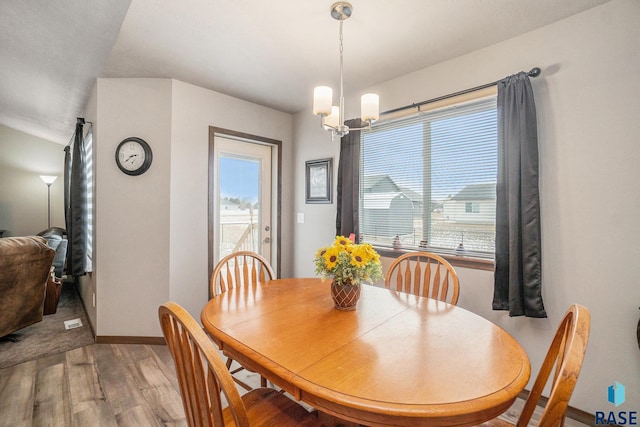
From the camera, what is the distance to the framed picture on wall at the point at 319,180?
3.25m

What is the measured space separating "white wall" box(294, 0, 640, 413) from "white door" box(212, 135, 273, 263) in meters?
2.47

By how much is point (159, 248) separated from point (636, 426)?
3.53 meters

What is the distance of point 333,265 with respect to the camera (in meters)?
1.45

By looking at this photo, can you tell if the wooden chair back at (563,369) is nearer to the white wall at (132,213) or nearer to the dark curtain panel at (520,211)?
the dark curtain panel at (520,211)

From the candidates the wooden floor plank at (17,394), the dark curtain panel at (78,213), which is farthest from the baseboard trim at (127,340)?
the dark curtain panel at (78,213)

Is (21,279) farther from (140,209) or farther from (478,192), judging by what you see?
(478,192)

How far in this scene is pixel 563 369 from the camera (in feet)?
2.29

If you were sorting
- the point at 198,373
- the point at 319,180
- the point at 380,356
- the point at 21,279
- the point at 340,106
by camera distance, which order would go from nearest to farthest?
the point at 198,373
the point at 380,356
the point at 340,106
the point at 21,279
the point at 319,180

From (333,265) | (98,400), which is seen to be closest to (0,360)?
(98,400)

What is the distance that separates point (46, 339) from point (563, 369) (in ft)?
13.0

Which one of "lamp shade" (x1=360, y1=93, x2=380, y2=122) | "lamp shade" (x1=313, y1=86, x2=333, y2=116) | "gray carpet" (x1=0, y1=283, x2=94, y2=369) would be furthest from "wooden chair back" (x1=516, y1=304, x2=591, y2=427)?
"gray carpet" (x1=0, y1=283, x2=94, y2=369)

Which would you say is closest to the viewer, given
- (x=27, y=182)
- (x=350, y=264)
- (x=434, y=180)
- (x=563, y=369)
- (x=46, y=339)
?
(x=563, y=369)

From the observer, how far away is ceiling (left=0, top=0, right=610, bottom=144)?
175 cm

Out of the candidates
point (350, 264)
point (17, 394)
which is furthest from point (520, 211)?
point (17, 394)
